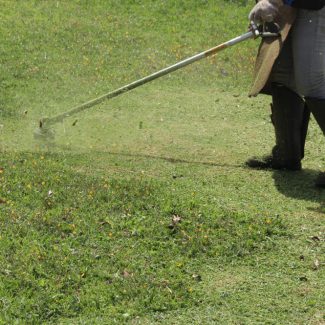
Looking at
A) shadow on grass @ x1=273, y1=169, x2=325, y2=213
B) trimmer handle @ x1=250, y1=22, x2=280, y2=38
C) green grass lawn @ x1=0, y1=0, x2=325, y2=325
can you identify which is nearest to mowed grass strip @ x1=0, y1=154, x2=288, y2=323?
green grass lawn @ x1=0, y1=0, x2=325, y2=325

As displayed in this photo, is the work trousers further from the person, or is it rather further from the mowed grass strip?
the mowed grass strip

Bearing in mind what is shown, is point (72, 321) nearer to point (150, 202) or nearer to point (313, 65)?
point (150, 202)

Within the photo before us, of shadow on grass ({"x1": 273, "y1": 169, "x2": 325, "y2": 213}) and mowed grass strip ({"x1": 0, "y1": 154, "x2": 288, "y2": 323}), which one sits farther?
shadow on grass ({"x1": 273, "y1": 169, "x2": 325, "y2": 213})

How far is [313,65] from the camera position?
19.9ft

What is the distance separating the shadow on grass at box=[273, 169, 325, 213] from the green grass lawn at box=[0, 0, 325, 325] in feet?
0.05

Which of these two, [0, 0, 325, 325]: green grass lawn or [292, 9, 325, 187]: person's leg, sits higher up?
[292, 9, 325, 187]: person's leg

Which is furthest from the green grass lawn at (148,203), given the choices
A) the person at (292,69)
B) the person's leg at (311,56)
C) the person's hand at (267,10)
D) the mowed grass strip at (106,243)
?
the person's hand at (267,10)

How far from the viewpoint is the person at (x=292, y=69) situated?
20.0 ft

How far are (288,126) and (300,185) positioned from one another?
21.3 inches

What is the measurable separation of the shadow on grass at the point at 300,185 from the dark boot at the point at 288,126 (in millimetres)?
118

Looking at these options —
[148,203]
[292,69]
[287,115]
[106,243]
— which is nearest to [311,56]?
[292,69]

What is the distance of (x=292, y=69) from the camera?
6.41 m

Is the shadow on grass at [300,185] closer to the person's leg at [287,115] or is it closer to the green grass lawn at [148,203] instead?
the green grass lawn at [148,203]

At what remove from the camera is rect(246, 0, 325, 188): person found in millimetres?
6082
